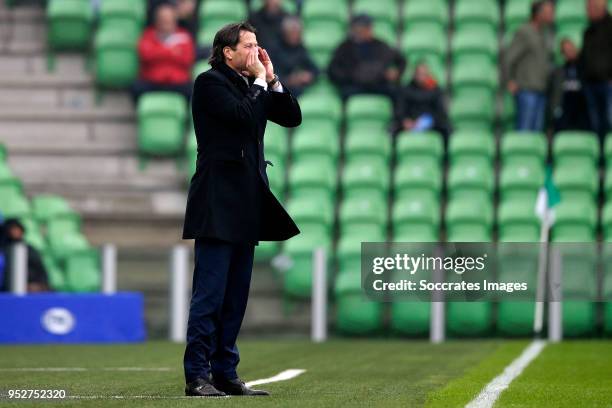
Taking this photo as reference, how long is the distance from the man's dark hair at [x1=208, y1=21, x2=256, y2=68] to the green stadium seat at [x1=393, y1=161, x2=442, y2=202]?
30.8 feet

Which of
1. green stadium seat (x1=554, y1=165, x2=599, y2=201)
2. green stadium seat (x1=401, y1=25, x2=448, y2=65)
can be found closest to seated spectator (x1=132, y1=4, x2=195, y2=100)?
green stadium seat (x1=401, y1=25, x2=448, y2=65)

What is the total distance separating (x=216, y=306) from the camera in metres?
7.86

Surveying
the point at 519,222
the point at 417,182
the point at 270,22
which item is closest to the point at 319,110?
the point at 270,22

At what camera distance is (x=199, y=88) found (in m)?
7.80

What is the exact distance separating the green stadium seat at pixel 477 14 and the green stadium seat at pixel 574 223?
163 inches

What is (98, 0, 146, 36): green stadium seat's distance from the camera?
65.8 ft

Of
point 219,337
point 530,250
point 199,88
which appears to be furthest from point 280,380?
point 530,250

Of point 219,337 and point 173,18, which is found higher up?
point 173,18

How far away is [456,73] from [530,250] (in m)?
4.66

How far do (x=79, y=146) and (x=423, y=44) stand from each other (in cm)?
460

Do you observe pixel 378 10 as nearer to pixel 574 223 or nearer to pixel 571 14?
pixel 571 14

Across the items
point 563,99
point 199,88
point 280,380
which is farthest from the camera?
point 563,99

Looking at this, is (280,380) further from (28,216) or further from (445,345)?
(28,216)

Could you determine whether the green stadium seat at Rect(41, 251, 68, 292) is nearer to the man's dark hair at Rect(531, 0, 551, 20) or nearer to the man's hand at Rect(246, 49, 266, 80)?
the man's dark hair at Rect(531, 0, 551, 20)
